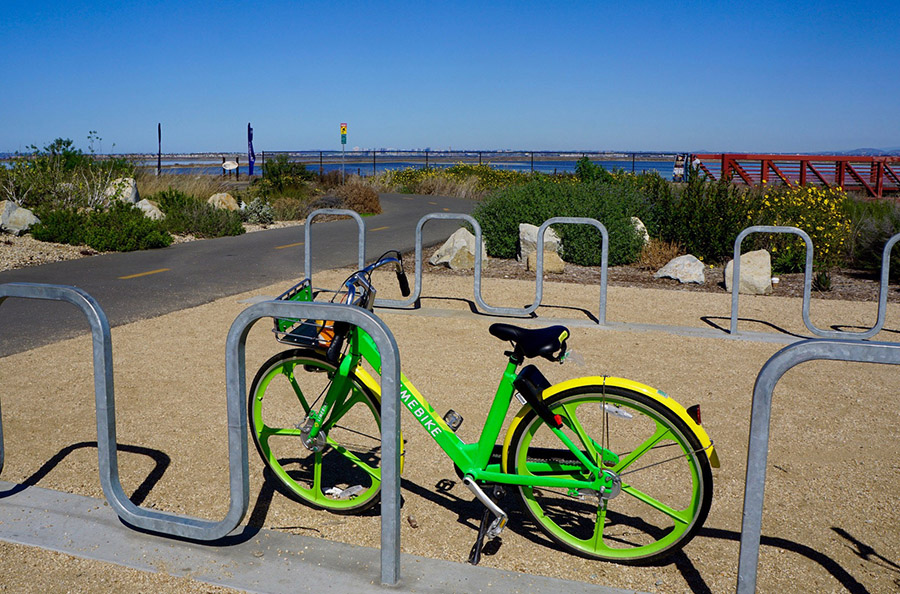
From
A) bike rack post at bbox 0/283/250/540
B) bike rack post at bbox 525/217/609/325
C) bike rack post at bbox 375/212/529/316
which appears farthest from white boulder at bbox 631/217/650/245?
bike rack post at bbox 0/283/250/540

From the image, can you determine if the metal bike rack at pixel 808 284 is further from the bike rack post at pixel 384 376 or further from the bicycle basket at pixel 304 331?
the bike rack post at pixel 384 376

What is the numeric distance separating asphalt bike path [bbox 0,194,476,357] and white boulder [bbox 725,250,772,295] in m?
5.49

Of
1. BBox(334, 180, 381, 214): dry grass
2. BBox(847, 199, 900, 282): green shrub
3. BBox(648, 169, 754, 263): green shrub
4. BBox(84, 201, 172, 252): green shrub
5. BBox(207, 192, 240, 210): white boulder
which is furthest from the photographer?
BBox(334, 180, 381, 214): dry grass

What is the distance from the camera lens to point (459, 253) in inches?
486

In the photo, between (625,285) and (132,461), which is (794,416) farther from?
(625,285)

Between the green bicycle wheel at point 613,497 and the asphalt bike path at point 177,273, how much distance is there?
17.2 feet

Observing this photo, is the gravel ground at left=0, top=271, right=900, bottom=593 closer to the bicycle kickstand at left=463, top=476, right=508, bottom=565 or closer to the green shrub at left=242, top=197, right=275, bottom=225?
the bicycle kickstand at left=463, top=476, right=508, bottom=565

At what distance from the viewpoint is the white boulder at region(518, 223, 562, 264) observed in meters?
12.5

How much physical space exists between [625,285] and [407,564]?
8.28 metres

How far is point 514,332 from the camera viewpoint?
11.0ft

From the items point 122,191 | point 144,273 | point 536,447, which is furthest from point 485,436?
point 122,191

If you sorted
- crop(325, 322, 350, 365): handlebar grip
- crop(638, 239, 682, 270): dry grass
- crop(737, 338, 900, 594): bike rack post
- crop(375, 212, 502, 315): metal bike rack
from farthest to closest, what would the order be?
1. crop(638, 239, 682, 270): dry grass
2. crop(375, 212, 502, 315): metal bike rack
3. crop(325, 322, 350, 365): handlebar grip
4. crop(737, 338, 900, 594): bike rack post

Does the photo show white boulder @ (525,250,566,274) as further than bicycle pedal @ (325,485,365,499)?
Yes

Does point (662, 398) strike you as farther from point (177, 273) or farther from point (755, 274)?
point (177, 273)
